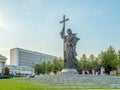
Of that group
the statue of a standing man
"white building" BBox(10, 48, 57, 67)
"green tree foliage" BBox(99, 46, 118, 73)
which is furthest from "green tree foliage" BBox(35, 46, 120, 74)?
"white building" BBox(10, 48, 57, 67)

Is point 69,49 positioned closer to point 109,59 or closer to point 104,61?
point 109,59

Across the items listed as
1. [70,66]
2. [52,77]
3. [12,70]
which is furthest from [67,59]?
[12,70]

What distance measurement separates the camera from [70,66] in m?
43.9

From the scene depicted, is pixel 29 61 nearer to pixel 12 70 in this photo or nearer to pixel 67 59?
pixel 12 70

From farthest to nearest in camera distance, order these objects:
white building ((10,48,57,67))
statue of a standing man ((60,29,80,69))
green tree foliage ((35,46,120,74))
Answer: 1. white building ((10,48,57,67))
2. green tree foliage ((35,46,120,74))
3. statue of a standing man ((60,29,80,69))


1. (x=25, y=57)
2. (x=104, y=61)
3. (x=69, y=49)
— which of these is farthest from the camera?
(x=25, y=57)

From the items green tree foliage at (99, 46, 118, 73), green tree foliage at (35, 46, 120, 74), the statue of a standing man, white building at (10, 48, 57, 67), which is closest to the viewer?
the statue of a standing man

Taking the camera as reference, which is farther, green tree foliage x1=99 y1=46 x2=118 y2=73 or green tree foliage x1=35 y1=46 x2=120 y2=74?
green tree foliage x1=99 y1=46 x2=118 y2=73

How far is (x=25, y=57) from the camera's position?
17225 cm

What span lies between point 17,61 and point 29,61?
8.34 m

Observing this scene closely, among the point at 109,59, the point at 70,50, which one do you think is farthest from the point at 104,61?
the point at 70,50

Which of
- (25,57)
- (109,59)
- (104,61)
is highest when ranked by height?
(25,57)

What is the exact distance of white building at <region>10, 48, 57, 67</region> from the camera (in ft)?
548

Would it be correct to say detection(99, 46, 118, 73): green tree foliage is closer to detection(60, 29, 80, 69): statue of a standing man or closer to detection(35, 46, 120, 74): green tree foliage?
detection(35, 46, 120, 74): green tree foliage
